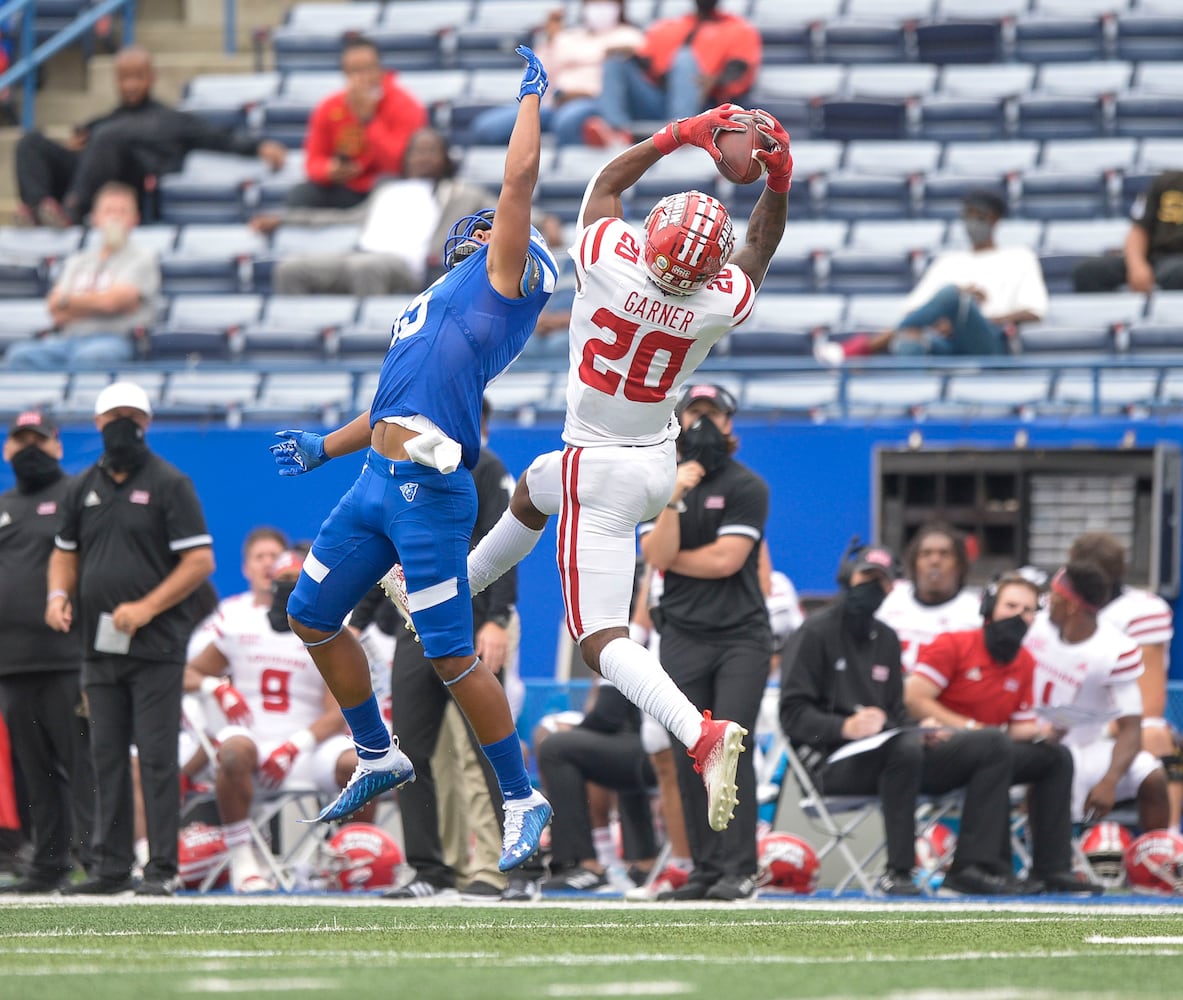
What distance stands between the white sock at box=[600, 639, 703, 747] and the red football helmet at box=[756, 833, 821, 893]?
266 cm

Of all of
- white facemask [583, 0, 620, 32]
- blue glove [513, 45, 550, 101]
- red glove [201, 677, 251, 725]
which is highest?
white facemask [583, 0, 620, 32]

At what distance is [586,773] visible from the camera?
9594 mm

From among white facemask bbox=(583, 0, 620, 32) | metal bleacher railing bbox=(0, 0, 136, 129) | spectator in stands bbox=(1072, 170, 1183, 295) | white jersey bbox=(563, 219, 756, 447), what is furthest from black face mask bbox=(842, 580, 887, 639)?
metal bleacher railing bbox=(0, 0, 136, 129)

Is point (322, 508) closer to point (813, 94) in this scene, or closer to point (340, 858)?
point (340, 858)

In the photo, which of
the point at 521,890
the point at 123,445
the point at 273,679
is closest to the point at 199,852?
the point at 273,679

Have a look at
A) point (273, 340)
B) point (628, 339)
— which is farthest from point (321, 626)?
point (273, 340)

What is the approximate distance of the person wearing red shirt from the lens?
9352mm

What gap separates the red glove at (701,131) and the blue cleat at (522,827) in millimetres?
2195

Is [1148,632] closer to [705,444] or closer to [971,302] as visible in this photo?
[971,302]

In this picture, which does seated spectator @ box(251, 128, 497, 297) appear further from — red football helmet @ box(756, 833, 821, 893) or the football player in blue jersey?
the football player in blue jersey

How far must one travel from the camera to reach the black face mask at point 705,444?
8.76m

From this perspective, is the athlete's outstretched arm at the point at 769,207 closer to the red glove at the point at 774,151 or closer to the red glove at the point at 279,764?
the red glove at the point at 774,151

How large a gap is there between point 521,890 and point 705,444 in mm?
2038

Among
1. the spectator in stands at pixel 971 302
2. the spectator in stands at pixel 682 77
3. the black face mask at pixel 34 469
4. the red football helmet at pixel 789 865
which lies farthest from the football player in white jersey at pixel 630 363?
the spectator in stands at pixel 682 77
